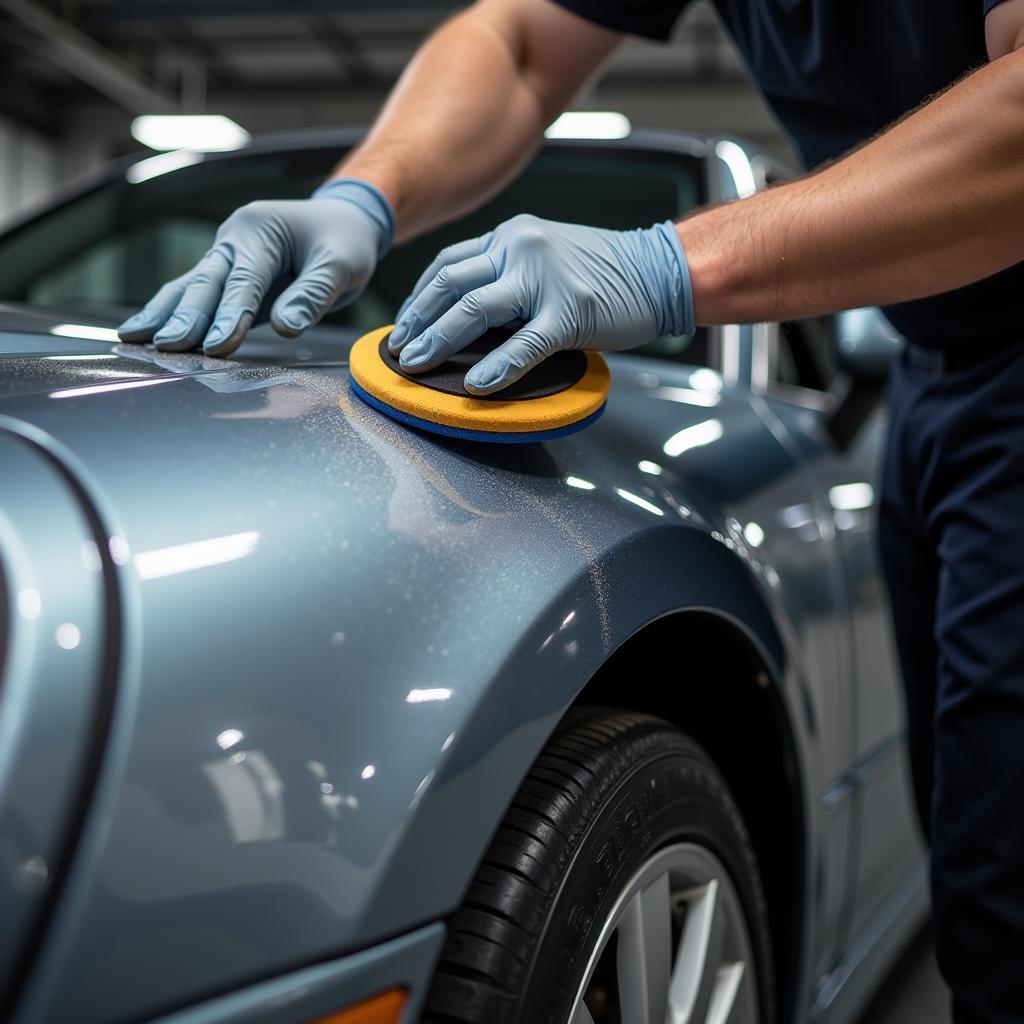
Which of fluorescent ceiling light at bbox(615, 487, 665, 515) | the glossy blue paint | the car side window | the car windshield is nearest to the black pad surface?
fluorescent ceiling light at bbox(615, 487, 665, 515)

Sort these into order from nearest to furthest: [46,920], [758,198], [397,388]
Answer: [46,920] → [397,388] → [758,198]

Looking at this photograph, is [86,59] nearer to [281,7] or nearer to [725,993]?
[281,7]

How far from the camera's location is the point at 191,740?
0.59m

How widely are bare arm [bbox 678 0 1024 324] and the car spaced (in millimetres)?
208

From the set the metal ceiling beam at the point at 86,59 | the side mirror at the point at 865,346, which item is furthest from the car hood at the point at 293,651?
the metal ceiling beam at the point at 86,59

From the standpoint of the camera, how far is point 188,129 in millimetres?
9898

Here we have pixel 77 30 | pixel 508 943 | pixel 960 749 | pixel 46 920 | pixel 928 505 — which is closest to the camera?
pixel 46 920

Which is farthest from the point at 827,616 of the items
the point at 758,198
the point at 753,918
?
the point at 758,198

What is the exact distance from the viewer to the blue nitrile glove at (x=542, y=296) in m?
0.92

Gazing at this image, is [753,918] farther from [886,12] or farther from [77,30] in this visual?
[77,30]

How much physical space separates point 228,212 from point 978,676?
4.56 feet

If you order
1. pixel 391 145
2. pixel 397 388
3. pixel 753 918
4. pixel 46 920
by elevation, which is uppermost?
pixel 391 145

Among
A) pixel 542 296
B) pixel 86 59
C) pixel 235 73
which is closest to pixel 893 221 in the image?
pixel 542 296

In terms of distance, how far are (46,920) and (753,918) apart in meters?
0.79
